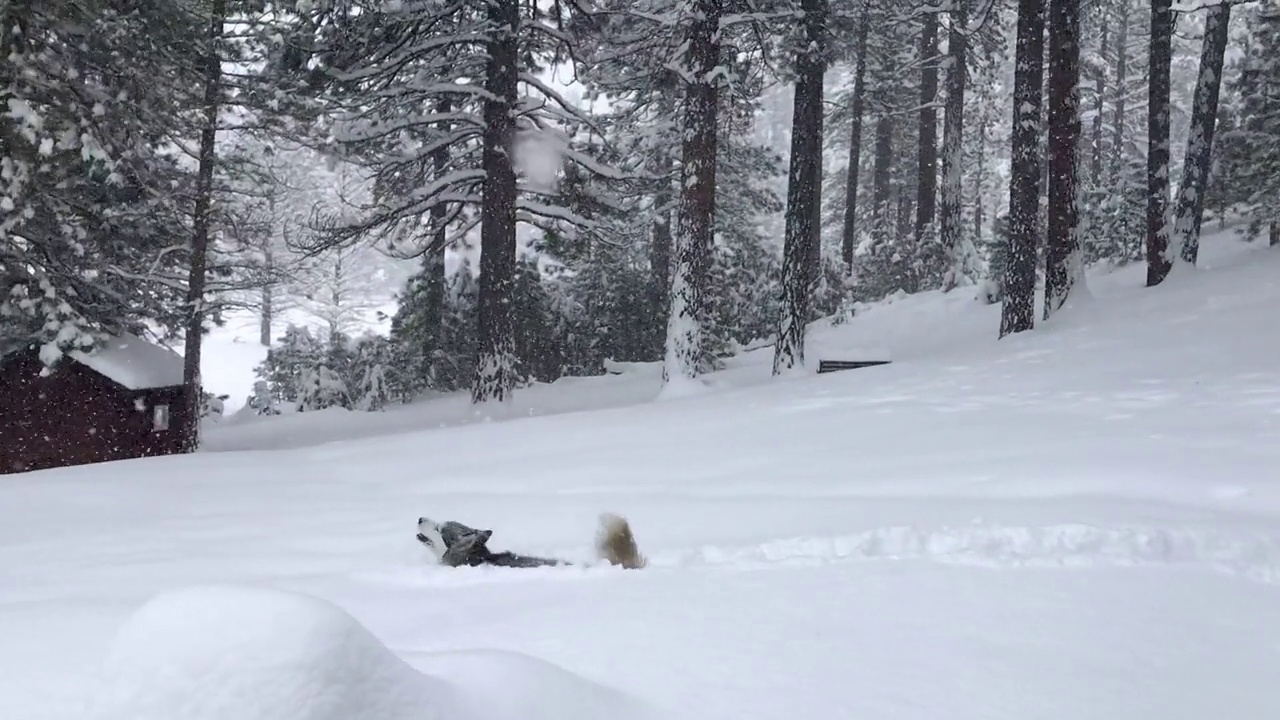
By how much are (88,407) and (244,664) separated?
16911 mm

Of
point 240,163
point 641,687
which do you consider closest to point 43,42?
point 240,163

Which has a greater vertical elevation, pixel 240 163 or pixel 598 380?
pixel 240 163

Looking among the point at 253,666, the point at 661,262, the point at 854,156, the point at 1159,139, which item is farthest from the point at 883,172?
the point at 253,666

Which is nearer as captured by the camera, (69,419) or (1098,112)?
(69,419)

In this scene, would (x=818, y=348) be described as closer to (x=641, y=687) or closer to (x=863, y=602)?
(x=863, y=602)

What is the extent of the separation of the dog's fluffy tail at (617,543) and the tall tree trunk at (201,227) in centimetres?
1277

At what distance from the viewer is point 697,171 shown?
1417 centimetres

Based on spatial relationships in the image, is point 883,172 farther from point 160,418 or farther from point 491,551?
point 491,551

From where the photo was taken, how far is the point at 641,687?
3480mm

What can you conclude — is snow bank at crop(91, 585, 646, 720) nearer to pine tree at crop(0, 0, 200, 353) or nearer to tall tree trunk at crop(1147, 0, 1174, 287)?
pine tree at crop(0, 0, 200, 353)

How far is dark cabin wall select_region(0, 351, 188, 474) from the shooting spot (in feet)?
53.1

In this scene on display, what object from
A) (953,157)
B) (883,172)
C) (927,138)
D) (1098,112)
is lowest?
(953,157)

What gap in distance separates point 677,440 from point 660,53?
9561 millimetres

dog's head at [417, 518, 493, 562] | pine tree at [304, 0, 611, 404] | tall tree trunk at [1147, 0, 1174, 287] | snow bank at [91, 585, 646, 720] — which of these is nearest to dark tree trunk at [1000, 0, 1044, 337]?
tall tree trunk at [1147, 0, 1174, 287]
